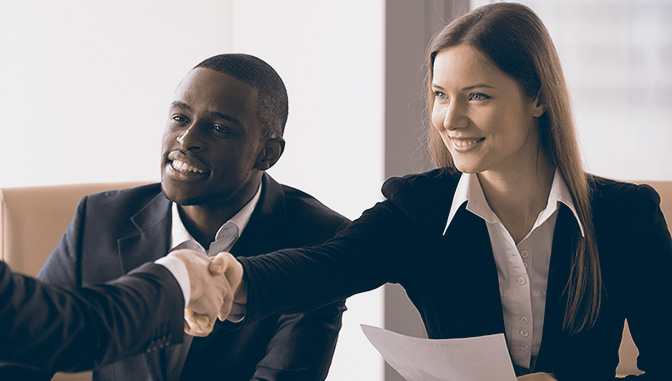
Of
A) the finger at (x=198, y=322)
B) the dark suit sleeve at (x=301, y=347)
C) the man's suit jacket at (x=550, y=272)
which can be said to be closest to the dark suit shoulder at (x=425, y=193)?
the man's suit jacket at (x=550, y=272)

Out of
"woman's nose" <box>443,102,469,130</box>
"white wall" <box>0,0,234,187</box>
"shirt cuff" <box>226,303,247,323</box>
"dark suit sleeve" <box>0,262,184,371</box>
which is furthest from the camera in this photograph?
"white wall" <box>0,0,234,187</box>

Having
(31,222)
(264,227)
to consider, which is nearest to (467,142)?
(264,227)

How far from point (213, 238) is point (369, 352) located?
3.93 ft

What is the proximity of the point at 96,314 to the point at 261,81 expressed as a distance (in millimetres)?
604

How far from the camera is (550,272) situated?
130 centimetres

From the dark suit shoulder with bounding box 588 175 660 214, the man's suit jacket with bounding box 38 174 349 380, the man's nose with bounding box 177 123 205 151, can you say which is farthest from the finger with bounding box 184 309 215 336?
the dark suit shoulder with bounding box 588 175 660 214

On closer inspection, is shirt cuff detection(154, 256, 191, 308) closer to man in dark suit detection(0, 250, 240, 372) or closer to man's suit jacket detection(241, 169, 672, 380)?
man in dark suit detection(0, 250, 240, 372)

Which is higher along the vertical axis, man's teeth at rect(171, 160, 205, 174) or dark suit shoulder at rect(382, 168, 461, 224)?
man's teeth at rect(171, 160, 205, 174)

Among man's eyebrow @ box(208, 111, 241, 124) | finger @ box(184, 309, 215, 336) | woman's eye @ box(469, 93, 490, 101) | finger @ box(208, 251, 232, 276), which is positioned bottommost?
finger @ box(184, 309, 215, 336)

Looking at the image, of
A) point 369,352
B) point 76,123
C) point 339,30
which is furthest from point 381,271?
point 76,123

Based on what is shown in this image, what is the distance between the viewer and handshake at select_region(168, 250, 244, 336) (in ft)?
3.37

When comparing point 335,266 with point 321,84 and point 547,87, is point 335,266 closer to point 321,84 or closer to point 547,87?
point 547,87

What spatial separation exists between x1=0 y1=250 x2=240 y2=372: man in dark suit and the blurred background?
1.34m

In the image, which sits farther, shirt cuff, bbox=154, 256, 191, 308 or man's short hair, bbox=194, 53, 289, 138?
man's short hair, bbox=194, 53, 289, 138
